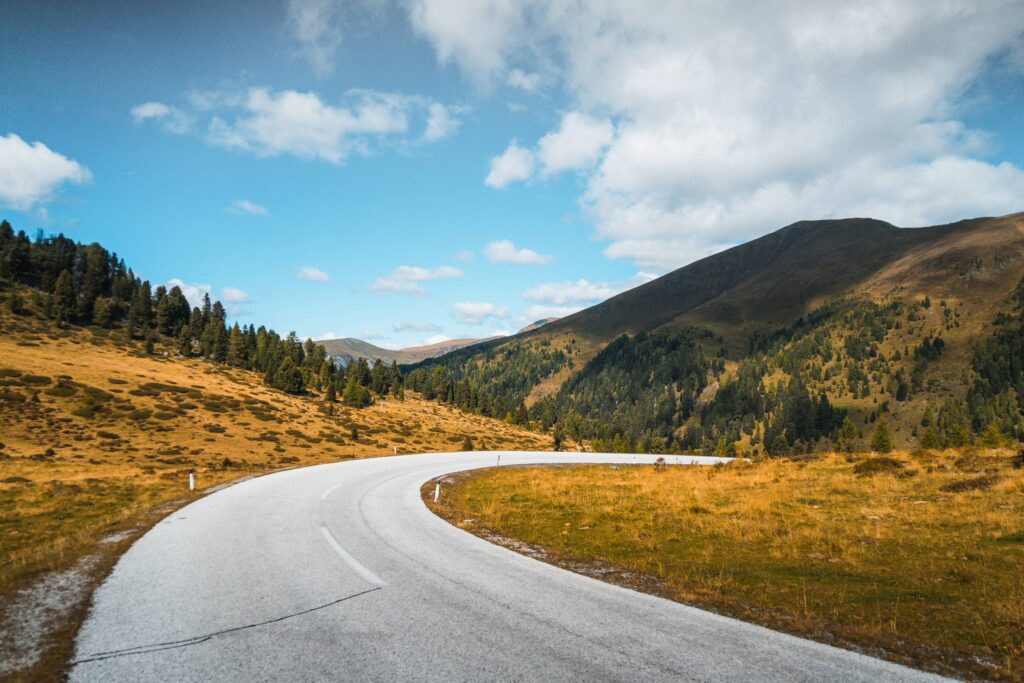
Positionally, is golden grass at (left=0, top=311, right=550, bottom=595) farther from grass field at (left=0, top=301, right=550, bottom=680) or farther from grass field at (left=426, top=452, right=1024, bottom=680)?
grass field at (left=426, top=452, right=1024, bottom=680)

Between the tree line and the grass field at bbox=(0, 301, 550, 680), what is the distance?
17.6 feet

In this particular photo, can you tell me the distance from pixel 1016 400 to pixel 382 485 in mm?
257094

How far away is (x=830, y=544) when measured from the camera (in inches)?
507

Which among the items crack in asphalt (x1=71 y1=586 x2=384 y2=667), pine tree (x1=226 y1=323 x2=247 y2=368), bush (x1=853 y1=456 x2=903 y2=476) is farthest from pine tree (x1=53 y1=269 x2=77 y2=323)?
bush (x1=853 y1=456 x2=903 y2=476)

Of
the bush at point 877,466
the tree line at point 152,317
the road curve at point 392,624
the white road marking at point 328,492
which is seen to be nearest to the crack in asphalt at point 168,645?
the road curve at point 392,624

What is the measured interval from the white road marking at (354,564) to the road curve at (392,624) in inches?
1.5

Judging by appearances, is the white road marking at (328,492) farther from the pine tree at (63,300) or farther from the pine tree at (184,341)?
the pine tree at (63,300)

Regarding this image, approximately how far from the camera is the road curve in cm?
550

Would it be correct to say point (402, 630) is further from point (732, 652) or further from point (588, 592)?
point (732, 652)

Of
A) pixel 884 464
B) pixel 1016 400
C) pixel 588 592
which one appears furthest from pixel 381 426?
pixel 1016 400

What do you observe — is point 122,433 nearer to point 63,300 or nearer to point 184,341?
point 184,341

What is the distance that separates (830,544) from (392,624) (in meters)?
12.2

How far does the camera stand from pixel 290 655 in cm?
576

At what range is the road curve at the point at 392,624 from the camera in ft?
18.0
